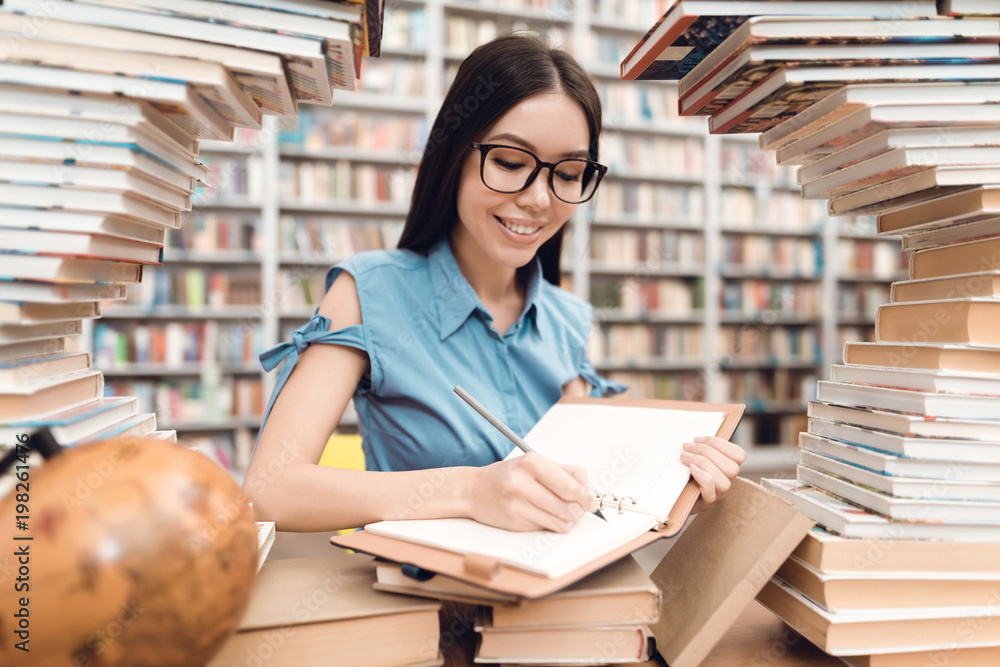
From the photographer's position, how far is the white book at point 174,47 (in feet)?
1.80

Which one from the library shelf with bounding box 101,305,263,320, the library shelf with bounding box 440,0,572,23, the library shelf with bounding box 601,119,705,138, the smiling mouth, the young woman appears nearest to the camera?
the young woman

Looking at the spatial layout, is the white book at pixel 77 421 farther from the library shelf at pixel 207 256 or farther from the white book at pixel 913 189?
the library shelf at pixel 207 256

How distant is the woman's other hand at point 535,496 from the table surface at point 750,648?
0.40 ft

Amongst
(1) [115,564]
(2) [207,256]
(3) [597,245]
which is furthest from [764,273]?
(1) [115,564]

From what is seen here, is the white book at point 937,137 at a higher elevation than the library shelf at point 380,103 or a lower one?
lower

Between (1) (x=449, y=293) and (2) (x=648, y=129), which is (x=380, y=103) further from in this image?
(1) (x=449, y=293)

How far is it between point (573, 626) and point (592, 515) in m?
0.15

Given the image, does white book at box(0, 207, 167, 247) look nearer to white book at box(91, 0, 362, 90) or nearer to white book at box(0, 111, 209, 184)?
white book at box(0, 111, 209, 184)

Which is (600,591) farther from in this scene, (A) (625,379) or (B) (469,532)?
(A) (625,379)

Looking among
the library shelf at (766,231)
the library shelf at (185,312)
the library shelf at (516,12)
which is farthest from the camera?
the library shelf at (766,231)

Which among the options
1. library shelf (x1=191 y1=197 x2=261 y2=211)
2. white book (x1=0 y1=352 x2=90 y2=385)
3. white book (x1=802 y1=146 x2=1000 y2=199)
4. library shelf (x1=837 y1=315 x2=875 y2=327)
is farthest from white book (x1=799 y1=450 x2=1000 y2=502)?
library shelf (x1=837 y1=315 x2=875 y2=327)

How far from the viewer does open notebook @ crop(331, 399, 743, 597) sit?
52 centimetres

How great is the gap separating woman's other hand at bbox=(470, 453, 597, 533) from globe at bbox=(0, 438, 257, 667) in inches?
11.7

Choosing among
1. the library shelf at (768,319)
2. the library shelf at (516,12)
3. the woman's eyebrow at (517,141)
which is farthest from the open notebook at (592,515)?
the library shelf at (768,319)
